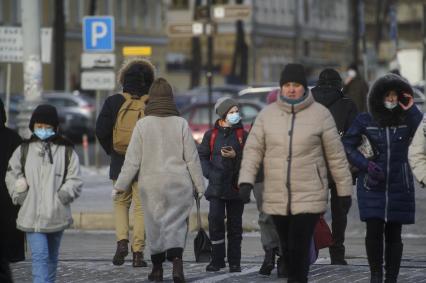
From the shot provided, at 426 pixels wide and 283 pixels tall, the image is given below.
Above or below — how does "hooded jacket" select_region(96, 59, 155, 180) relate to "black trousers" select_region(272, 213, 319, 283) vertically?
above

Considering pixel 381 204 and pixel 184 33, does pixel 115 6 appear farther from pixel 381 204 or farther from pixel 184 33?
pixel 381 204

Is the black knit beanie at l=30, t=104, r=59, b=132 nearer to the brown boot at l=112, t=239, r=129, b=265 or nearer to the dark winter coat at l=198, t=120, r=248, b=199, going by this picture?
the dark winter coat at l=198, t=120, r=248, b=199

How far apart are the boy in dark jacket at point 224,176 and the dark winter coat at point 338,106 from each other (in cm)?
96

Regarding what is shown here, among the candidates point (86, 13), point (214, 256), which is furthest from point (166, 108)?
point (86, 13)

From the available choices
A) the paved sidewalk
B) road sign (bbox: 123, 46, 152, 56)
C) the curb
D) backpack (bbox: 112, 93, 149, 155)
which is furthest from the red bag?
road sign (bbox: 123, 46, 152, 56)

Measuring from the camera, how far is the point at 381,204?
11.8m

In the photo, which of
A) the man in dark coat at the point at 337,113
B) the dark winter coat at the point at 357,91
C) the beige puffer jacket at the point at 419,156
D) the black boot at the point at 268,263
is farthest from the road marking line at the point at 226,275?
the dark winter coat at the point at 357,91

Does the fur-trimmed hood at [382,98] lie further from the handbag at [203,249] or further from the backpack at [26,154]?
the handbag at [203,249]

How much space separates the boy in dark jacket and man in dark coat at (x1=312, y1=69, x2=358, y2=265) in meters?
0.96

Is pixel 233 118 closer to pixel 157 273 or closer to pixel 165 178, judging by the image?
pixel 165 178

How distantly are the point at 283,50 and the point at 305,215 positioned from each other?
80.0 metres

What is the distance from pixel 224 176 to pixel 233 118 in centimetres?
49

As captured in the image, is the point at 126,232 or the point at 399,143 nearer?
the point at 399,143

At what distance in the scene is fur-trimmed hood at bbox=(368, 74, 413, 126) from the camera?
11.9 m
